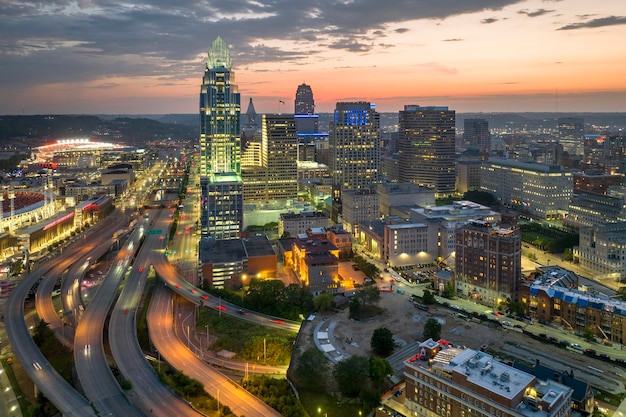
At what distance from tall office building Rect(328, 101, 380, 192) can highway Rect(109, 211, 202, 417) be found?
5236 cm

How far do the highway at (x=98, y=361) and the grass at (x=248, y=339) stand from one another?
9015mm

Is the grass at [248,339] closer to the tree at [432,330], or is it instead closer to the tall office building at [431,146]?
the tree at [432,330]

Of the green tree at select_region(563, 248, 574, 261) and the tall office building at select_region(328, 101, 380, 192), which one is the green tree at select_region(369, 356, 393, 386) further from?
the tall office building at select_region(328, 101, 380, 192)

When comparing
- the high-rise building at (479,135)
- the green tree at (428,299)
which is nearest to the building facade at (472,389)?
the green tree at (428,299)

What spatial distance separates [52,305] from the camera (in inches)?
2026

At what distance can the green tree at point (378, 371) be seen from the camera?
109 ft

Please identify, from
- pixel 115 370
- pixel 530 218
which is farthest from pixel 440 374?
pixel 530 218

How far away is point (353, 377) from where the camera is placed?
3294 centimetres

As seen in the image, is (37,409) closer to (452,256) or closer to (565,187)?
(452,256)

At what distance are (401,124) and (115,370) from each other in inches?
3567

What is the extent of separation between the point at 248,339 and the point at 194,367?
5.38 m

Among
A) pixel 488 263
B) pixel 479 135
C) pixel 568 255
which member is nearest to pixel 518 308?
pixel 488 263

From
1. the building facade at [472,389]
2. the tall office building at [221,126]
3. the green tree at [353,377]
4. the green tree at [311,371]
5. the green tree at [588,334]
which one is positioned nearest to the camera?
the building facade at [472,389]

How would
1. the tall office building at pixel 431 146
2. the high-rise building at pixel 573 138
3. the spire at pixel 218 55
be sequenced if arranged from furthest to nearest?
the high-rise building at pixel 573 138 → the tall office building at pixel 431 146 → the spire at pixel 218 55
